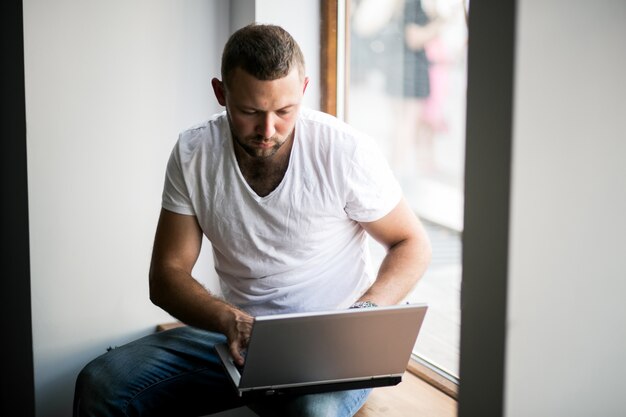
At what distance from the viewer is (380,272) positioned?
5.75 feet

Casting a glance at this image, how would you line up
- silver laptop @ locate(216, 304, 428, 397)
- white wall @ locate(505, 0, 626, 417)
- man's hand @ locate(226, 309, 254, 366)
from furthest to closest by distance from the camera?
man's hand @ locate(226, 309, 254, 366) < silver laptop @ locate(216, 304, 428, 397) < white wall @ locate(505, 0, 626, 417)

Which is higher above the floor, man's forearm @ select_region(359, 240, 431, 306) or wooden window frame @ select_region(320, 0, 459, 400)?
wooden window frame @ select_region(320, 0, 459, 400)

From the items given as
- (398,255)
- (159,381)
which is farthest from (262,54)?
(159,381)

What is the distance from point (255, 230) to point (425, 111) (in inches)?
24.8

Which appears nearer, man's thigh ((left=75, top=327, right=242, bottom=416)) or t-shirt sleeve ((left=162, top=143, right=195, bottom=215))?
man's thigh ((left=75, top=327, right=242, bottom=416))

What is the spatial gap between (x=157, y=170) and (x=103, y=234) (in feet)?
0.90

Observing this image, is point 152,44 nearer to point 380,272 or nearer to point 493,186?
point 380,272

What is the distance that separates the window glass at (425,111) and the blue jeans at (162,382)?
0.60 meters

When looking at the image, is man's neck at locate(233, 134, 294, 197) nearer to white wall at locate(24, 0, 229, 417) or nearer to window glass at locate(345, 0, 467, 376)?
window glass at locate(345, 0, 467, 376)

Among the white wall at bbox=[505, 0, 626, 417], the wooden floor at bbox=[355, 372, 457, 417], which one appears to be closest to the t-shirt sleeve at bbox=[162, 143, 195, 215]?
the wooden floor at bbox=[355, 372, 457, 417]

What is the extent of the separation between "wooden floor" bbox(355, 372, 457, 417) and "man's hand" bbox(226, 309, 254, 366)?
364 mm

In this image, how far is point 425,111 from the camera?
2.06m

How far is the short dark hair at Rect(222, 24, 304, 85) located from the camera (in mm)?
1655

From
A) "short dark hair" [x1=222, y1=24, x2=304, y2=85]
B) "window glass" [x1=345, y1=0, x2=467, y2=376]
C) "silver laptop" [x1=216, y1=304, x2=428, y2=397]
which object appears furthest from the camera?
"window glass" [x1=345, y1=0, x2=467, y2=376]
